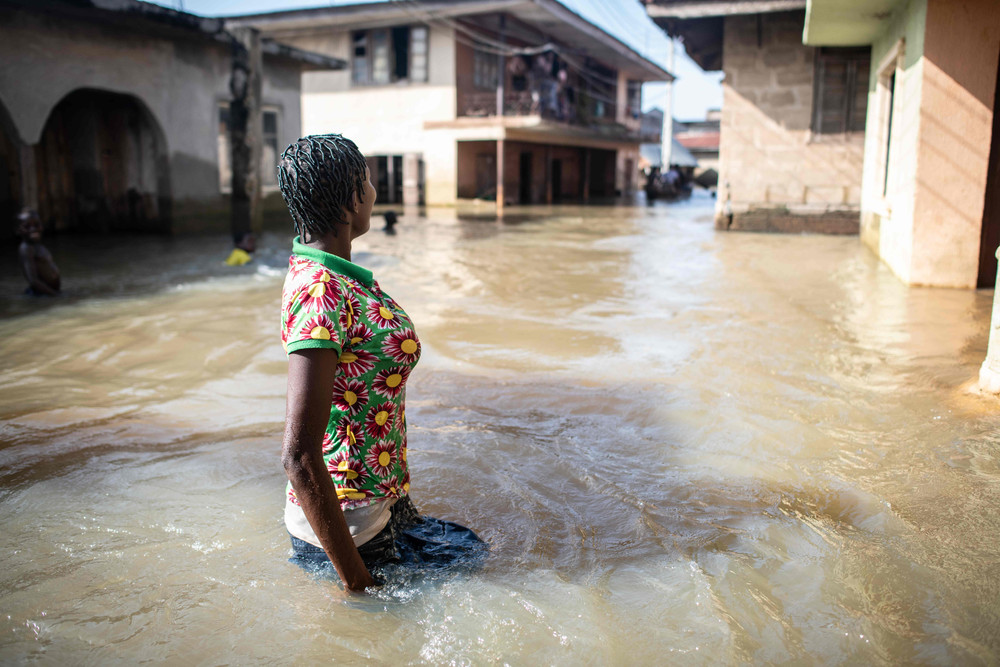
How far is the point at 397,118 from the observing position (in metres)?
23.2

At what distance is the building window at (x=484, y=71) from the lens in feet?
76.5

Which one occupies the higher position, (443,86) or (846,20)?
(443,86)

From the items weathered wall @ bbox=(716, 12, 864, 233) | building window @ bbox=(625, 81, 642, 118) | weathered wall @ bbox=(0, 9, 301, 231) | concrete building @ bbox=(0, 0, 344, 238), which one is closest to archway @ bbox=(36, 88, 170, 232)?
concrete building @ bbox=(0, 0, 344, 238)

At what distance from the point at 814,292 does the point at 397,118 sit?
17227 mm

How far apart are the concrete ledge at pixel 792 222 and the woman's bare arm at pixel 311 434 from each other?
1420cm

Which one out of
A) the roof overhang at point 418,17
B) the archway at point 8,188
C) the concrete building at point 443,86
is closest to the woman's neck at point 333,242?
the archway at point 8,188

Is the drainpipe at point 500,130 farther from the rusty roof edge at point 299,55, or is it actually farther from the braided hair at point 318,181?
the braided hair at point 318,181

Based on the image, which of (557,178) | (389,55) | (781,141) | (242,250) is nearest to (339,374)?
(242,250)

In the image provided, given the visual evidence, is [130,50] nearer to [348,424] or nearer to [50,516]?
[50,516]

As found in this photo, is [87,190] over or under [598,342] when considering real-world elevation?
over

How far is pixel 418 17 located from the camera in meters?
21.4

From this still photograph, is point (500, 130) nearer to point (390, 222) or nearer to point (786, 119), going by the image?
point (390, 222)

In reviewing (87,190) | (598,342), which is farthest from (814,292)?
(87,190)

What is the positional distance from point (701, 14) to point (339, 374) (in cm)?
1318
